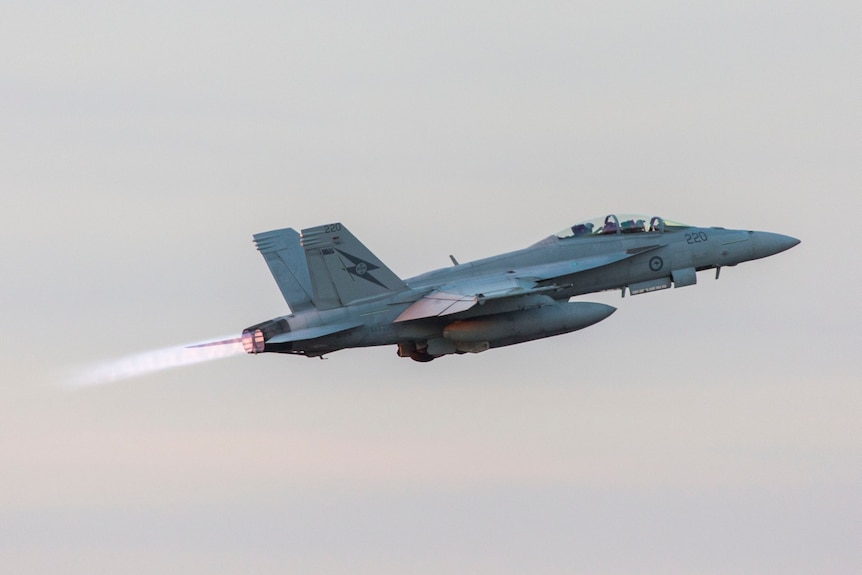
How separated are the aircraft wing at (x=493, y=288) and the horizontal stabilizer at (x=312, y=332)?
1.24 m

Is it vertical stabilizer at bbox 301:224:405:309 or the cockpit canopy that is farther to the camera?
the cockpit canopy

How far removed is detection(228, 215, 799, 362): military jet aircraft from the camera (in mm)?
46750

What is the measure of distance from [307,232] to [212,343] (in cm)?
362

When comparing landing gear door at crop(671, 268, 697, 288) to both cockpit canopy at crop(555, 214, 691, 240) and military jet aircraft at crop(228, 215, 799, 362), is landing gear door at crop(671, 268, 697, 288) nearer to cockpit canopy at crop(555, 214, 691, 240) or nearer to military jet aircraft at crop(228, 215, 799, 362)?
military jet aircraft at crop(228, 215, 799, 362)

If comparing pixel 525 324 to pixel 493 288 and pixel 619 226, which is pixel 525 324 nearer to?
pixel 493 288

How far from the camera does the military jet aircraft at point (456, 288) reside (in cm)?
4675

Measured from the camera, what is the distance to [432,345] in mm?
47844

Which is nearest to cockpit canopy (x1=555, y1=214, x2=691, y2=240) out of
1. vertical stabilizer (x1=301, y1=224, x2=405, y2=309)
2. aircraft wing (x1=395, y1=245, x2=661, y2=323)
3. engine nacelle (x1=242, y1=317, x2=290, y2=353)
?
aircraft wing (x1=395, y1=245, x2=661, y2=323)

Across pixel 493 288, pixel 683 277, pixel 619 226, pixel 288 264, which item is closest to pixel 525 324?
pixel 493 288

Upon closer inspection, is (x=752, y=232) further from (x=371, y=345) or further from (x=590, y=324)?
(x=371, y=345)

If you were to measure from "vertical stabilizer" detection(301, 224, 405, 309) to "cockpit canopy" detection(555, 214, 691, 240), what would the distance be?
17.5ft

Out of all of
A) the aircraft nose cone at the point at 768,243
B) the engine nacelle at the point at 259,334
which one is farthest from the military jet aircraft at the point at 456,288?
the aircraft nose cone at the point at 768,243

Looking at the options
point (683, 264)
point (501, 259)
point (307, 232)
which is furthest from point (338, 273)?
point (683, 264)

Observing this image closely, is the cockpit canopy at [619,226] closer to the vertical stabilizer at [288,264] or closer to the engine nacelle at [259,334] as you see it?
the vertical stabilizer at [288,264]
